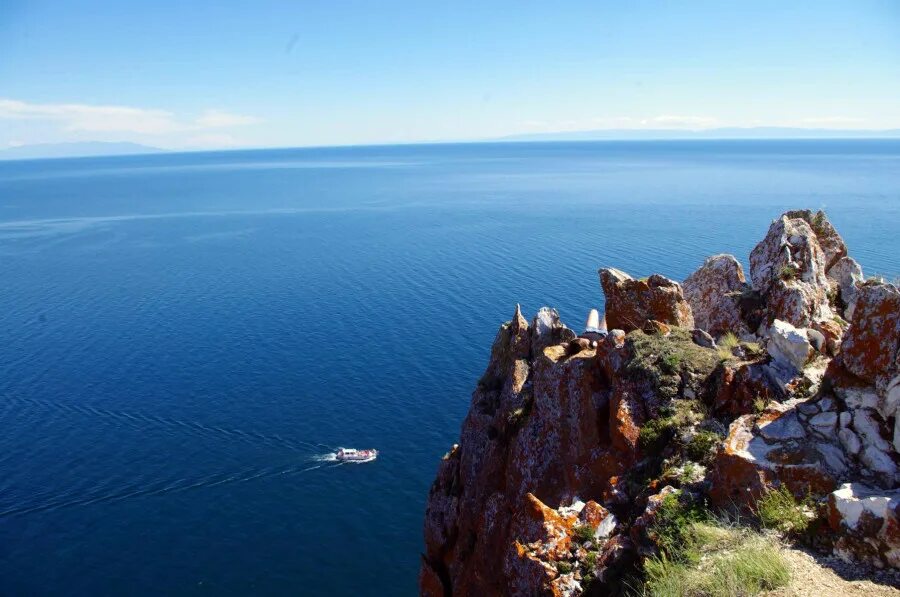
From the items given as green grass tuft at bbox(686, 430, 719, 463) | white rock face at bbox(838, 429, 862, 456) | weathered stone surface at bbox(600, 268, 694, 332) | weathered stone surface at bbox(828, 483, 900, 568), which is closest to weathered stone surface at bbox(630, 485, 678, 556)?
green grass tuft at bbox(686, 430, 719, 463)

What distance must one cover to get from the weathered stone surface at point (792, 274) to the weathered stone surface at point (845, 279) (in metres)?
0.91

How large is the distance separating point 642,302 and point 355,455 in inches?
1374

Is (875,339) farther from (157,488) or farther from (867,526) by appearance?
(157,488)

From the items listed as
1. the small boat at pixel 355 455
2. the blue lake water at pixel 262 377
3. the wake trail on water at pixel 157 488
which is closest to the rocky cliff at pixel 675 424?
the blue lake water at pixel 262 377

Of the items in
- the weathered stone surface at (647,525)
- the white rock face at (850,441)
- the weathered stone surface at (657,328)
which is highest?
the weathered stone surface at (657,328)

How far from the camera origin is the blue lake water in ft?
146

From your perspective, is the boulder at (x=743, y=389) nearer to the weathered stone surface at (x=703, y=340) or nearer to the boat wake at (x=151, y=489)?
the weathered stone surface at (x=703, y=340)

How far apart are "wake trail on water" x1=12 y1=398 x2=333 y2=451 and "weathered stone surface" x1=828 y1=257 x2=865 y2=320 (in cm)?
4116

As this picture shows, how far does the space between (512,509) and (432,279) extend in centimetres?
7551

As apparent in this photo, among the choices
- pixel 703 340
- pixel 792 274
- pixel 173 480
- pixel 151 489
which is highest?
pixel 792 274

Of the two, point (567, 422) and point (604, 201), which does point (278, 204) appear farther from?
point (567, 422)

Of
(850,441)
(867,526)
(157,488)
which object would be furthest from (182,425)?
(867,526)

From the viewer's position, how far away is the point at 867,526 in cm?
1213

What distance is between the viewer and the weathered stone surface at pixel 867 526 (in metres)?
11.9
